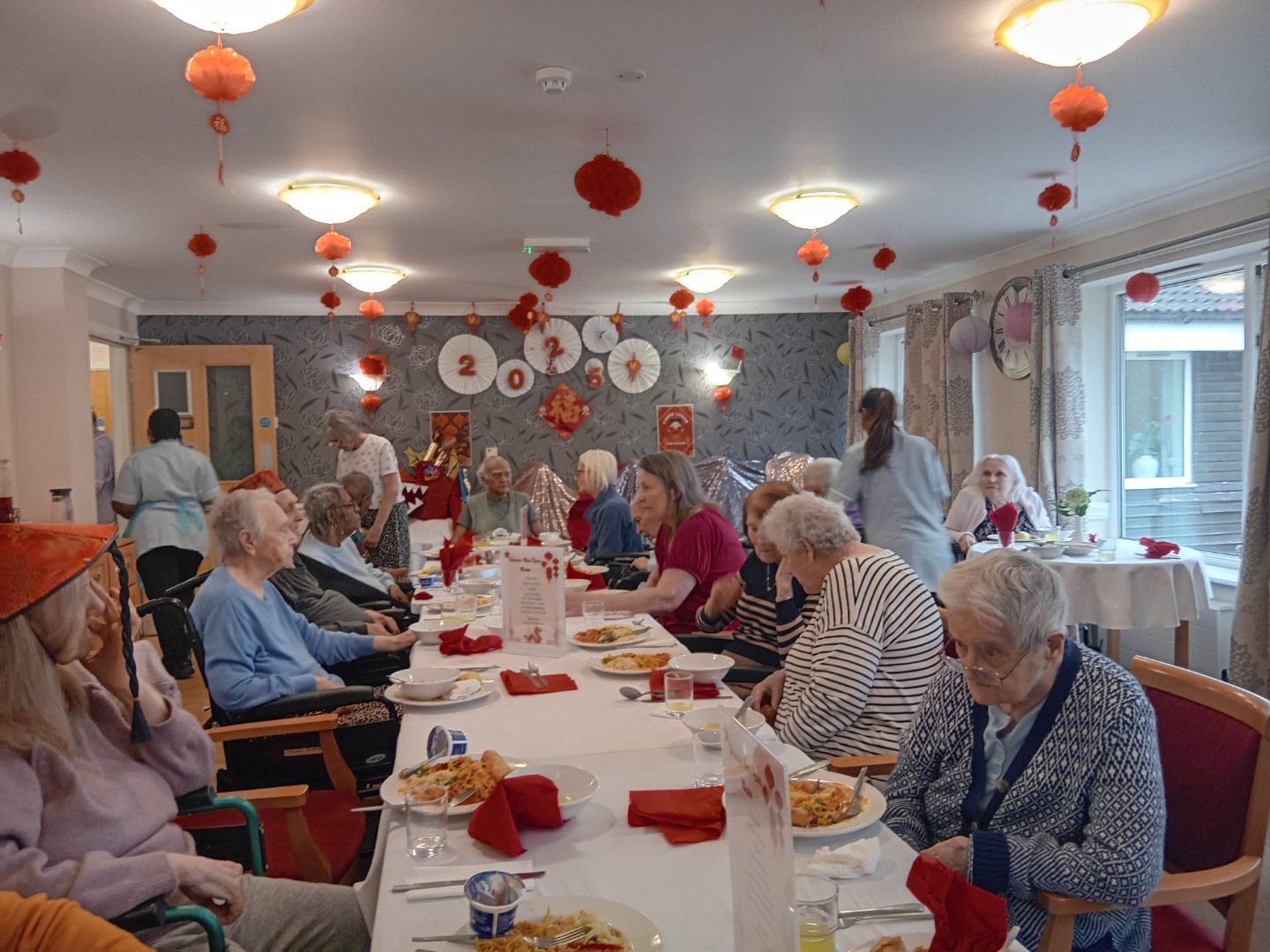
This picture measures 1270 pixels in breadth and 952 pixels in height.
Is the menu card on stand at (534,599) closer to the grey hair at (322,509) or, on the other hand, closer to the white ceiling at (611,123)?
the grey hair at (322,509)

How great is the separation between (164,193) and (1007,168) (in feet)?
14.3

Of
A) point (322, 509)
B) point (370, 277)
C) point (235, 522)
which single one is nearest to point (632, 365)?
point (370, 277)

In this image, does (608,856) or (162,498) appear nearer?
(608,856)

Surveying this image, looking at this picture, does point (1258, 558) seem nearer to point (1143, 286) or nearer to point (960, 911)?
point (1143, 286)

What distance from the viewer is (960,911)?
3.31ft

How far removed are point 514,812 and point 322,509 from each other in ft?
8.99

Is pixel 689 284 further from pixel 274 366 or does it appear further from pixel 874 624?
pixel 874 624

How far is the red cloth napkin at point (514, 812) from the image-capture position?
1.45 m

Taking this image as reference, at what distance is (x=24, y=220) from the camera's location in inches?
213

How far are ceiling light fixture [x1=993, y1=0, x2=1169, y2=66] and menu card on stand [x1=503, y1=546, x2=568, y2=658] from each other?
2.17m

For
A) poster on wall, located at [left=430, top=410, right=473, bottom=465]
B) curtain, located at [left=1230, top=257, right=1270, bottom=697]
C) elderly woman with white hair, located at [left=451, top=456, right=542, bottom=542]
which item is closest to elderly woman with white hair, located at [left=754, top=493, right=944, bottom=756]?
curtain, located at [left=1230, top=257, right=1270, bottom=697]

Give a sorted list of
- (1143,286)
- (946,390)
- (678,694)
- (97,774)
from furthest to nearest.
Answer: (946,390), (1143,286), (678,694), (97,774)

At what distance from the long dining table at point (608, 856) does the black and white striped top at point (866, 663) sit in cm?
21

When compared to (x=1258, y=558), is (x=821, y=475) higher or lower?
higher
